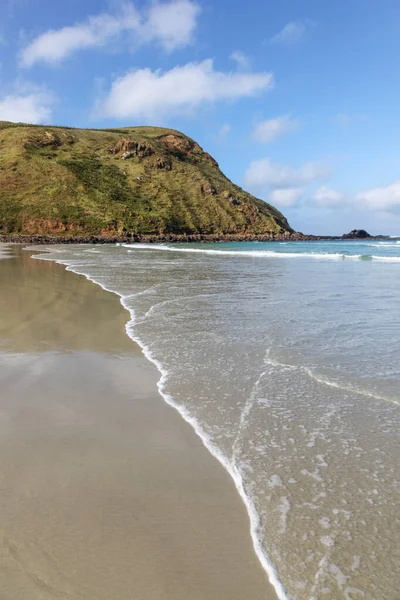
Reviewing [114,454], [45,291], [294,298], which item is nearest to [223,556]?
[114,454]

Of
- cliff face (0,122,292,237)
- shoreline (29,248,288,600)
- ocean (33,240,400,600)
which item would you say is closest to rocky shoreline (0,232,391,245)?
cliff face (0,122,292,237)

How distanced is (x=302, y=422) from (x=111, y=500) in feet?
6.91

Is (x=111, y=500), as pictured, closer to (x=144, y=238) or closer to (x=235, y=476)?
(x=235, y=476)

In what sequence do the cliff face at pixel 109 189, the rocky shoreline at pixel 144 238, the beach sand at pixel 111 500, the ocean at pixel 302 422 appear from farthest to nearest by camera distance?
1. the cliff face at pixel 109 189
2. the rocky shoreline at pixel 144 238
3. the ocean at pixel 302 422
4. the beach sand at pixel 111 500

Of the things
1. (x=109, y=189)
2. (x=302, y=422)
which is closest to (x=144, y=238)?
(x=109, y=189)

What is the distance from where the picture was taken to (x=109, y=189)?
103625 millimetres

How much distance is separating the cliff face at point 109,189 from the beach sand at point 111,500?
87.3m

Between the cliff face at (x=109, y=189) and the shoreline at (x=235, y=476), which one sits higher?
the cliff face at (x=109, y=189)

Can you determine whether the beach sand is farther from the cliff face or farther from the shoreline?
the cliff face

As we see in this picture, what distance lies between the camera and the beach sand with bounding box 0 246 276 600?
2398mm

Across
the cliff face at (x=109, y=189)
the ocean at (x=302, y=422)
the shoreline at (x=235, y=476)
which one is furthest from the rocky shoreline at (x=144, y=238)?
the shoreline at (x=235, y=476)

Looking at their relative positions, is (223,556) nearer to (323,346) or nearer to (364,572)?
(364,572)

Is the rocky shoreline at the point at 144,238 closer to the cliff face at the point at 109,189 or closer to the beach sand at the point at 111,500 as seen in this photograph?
the cliff face at the point at 109,189

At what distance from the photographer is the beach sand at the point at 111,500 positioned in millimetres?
2398
